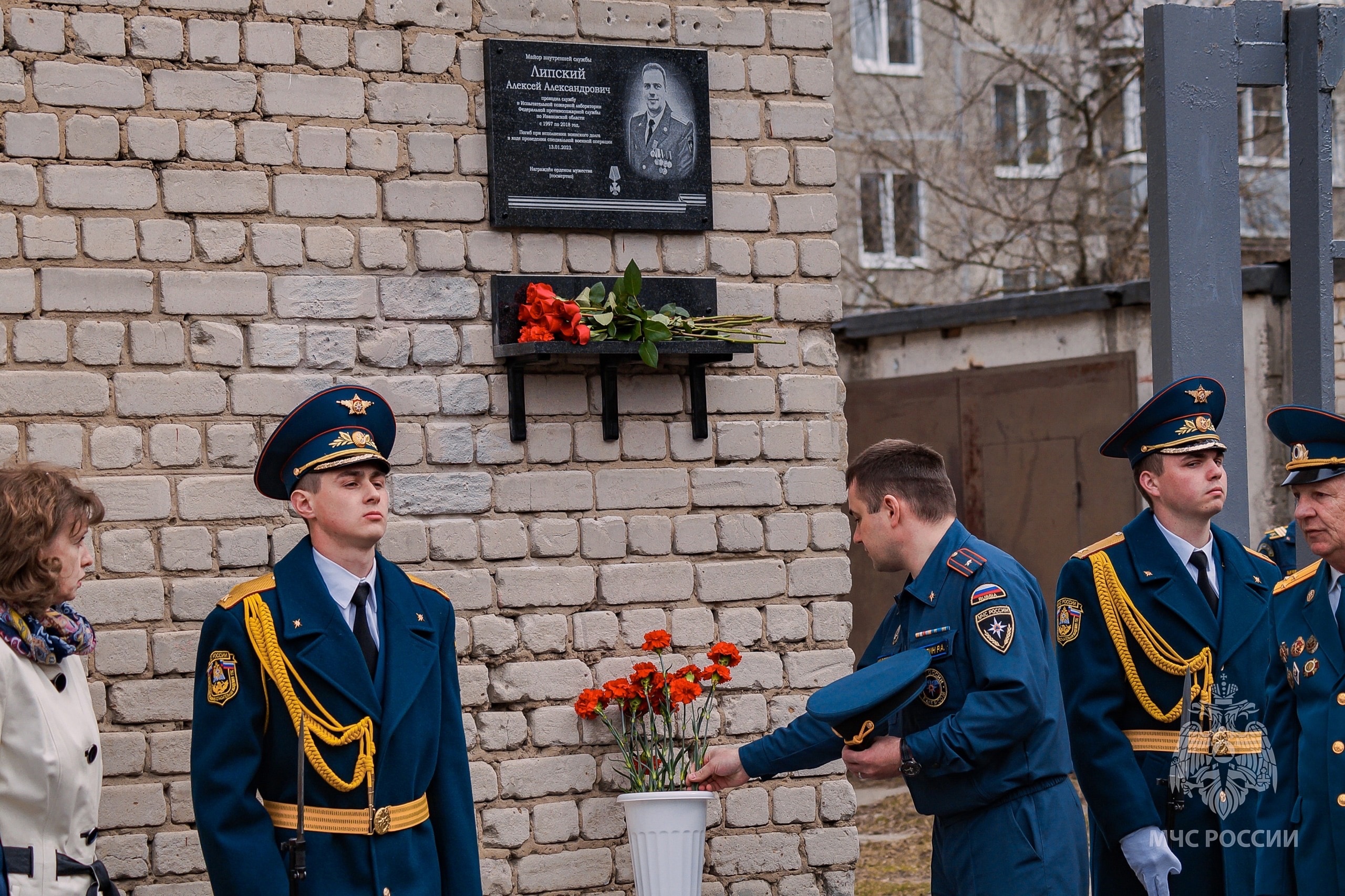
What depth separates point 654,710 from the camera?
5.18 metres

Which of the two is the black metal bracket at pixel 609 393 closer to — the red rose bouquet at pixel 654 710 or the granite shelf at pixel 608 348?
the granite shelf at pixel 608 348

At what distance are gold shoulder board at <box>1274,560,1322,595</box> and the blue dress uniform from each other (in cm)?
57

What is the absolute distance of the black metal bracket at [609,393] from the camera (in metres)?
5.16

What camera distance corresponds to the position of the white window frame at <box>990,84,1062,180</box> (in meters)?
18.0

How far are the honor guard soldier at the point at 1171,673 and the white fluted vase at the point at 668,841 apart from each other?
47.1 inches

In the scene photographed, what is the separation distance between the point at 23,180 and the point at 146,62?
0.51 meters

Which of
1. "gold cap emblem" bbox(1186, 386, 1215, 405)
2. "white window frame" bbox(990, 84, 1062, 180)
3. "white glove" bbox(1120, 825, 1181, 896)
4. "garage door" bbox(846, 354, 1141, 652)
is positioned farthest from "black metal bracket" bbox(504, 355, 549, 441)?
"white window frame" bbox(990, 84, 1062, 180)

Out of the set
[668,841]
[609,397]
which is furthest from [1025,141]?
[668,841]

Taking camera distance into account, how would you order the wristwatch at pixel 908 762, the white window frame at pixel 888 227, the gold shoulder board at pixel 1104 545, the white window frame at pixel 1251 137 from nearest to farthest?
the wristwatch at pixel 908 762 < the gold shoulder board at pixel 1104 545 < the white window frame at pixel 1251 137 < the white window frame at pixel 888 227

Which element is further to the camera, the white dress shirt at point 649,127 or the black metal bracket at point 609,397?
the white dress shirt at point 649,127

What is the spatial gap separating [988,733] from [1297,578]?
2.81ft

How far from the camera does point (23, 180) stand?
4.69m

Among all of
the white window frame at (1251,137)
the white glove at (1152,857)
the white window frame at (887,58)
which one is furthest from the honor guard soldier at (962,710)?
the white window frame at (887,58)

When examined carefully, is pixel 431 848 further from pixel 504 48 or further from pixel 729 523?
pixel 504 48
